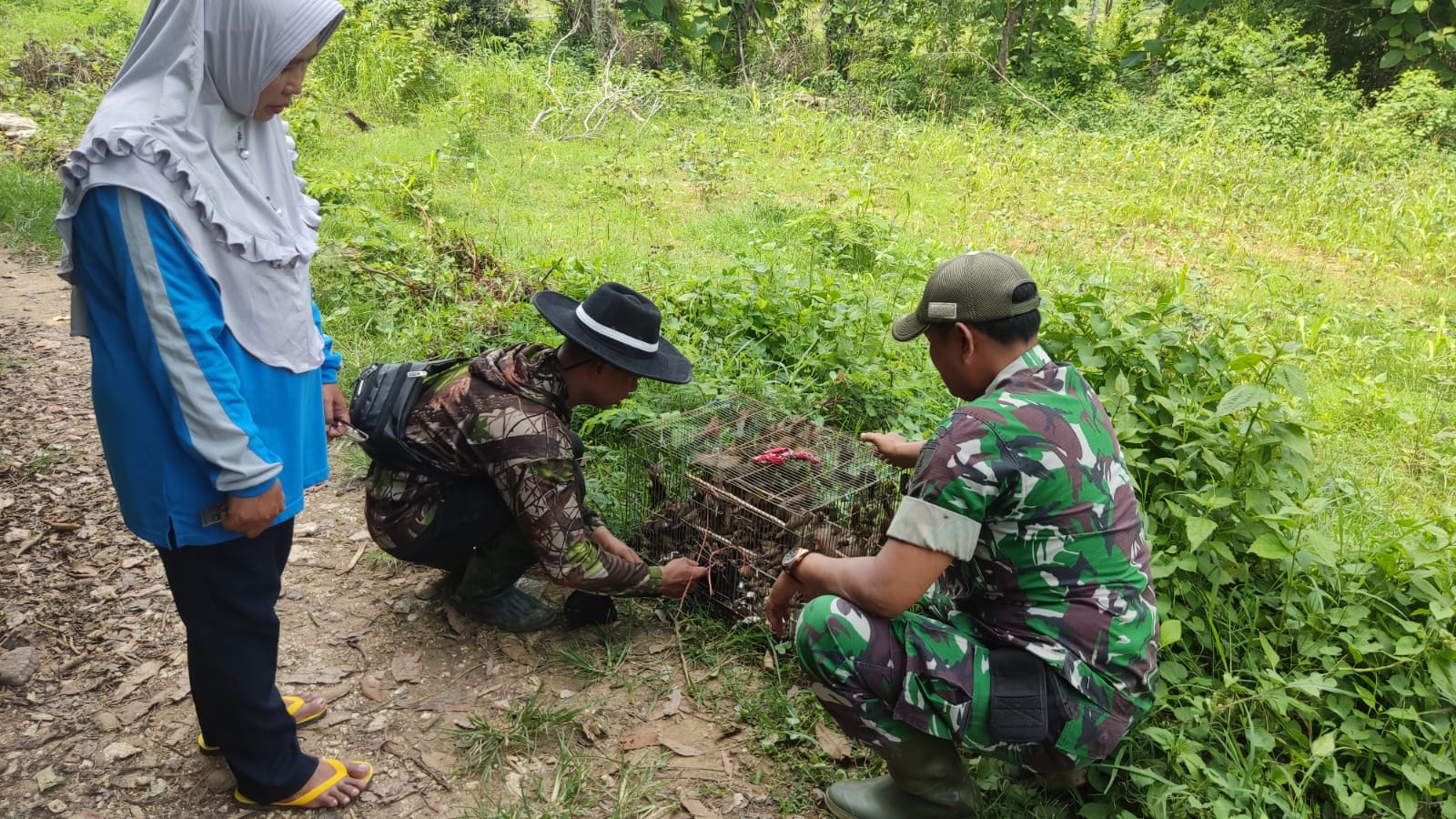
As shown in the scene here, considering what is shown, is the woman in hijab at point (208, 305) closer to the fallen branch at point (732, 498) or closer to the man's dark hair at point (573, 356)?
the man's dark hair at point (573, 356)

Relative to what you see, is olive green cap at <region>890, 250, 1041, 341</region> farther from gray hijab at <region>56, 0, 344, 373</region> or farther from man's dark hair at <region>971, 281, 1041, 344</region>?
gray hijab at <region>56, 0, 344, 373</region>

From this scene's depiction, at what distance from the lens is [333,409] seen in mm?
2834

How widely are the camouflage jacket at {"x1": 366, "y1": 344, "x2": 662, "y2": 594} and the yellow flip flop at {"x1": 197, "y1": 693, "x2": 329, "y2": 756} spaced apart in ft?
1.76

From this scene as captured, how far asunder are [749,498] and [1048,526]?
45.9 inches

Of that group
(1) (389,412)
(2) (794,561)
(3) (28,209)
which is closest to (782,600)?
(2) (794,561)

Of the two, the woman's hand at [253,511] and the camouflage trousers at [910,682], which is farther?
the camouflage trousers at [910,682]

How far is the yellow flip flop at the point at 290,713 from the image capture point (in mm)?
2689

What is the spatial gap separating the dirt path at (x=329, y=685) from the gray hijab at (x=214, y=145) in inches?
51.2

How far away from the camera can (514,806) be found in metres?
2.65

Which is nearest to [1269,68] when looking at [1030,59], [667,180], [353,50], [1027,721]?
[1030,59]

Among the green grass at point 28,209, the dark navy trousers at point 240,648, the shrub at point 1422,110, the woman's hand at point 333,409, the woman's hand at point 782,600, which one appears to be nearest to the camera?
the dark navy trousers at point 240,648

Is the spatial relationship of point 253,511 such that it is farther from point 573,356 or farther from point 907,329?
point 907,329

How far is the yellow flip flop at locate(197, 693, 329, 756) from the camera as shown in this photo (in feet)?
8.82

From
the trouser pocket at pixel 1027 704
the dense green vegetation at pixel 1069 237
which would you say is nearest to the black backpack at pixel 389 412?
the dense green vegetation at pixel 1069 237
